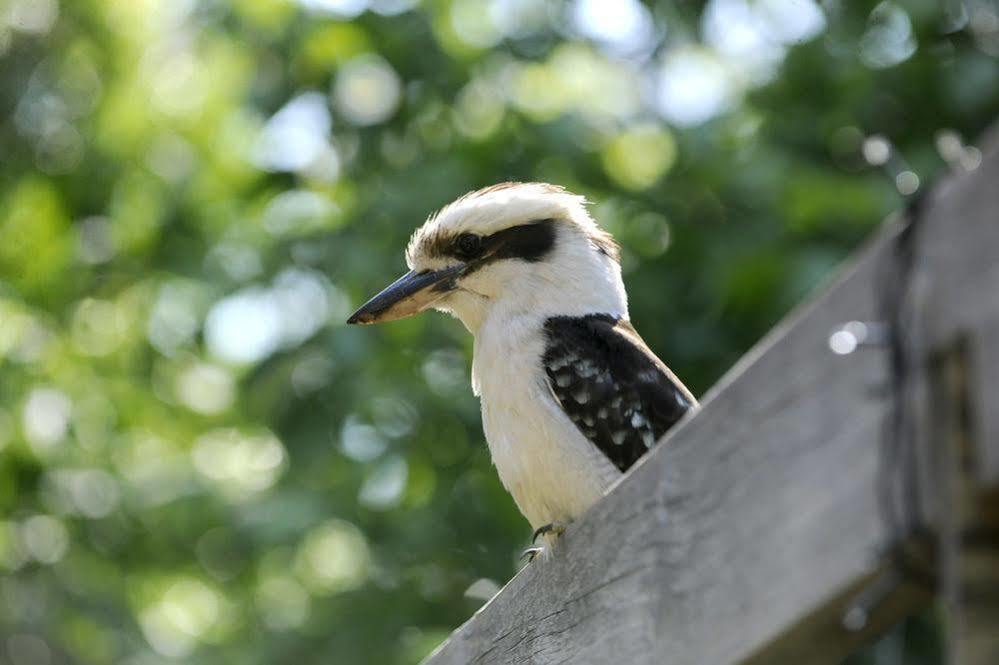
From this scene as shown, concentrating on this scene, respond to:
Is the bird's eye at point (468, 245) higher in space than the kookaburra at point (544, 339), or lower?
higher

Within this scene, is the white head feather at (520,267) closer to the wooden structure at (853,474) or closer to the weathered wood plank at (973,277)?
the wooden structure at (853,474)

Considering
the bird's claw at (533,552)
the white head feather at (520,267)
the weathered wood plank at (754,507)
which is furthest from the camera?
the white head feather at (520,267)

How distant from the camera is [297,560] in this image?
24.2ft

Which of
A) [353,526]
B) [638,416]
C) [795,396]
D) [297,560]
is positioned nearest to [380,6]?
[353,526]

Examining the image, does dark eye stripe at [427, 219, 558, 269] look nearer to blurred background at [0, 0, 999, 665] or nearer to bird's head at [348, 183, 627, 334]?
bird's head at [348, 183, 627, 334]

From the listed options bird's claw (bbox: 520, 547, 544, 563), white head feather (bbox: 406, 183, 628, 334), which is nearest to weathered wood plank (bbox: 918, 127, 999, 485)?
bird's claw (bbox: 520, 547, 544, 563)

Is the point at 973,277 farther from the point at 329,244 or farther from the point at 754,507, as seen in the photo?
the point at 329,244

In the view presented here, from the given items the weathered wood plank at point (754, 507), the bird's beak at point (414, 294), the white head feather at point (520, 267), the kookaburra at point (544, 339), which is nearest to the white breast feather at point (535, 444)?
the kookaburra at point (544, 339)

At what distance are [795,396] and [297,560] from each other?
20.6ft

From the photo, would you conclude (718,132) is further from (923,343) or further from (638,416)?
(923,343)

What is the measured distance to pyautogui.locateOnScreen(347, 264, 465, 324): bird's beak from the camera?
3.42 metres

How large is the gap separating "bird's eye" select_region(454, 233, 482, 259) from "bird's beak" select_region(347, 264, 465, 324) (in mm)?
37

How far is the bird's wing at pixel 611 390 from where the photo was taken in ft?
9.77

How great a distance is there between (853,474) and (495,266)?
224 centimetres
